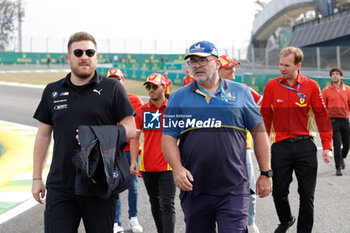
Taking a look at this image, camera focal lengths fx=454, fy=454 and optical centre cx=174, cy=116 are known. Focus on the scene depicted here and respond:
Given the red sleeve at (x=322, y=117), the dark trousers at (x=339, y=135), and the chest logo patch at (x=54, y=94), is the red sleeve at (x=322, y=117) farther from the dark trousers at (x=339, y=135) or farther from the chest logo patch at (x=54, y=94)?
the dark trousers at (x=339, y=135)

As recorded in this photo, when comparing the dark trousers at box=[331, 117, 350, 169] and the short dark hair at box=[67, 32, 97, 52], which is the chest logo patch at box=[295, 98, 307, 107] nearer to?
the short dark hair at box=[67, 32, 97, 52]

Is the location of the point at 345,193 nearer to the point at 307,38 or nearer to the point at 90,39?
the point at 90,39

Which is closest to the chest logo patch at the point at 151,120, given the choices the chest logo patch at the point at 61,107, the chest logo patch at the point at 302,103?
the chest logo patch at the point at 302,103

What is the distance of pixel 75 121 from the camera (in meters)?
3.39

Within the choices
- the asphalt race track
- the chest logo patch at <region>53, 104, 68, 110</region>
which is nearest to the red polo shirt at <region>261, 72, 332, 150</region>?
the asphalt race track

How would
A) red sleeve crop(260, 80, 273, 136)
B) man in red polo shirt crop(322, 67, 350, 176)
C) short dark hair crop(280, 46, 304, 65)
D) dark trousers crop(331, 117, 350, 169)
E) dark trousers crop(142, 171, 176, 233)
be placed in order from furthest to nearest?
man in red polo shirt crop(322, 67, 350, 176), dark trousers crop(331, 117, 350, 169), red sleeve crop(260, 80, 273, 136), short dark hair crop(280, 46, 304, 65), dark trousers crop(142, 171, 176, 233)

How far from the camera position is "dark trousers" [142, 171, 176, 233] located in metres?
4.81

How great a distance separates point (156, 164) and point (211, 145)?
5.52 feet

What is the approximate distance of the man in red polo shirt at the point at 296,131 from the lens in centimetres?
501

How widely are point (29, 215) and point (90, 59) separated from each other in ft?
11.7

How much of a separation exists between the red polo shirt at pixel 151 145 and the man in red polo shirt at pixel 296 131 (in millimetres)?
1257

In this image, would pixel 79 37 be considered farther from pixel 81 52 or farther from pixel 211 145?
pixel 211 145

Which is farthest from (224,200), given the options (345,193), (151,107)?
(345,193)

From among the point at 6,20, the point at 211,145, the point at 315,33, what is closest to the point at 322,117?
the point at 211,145
